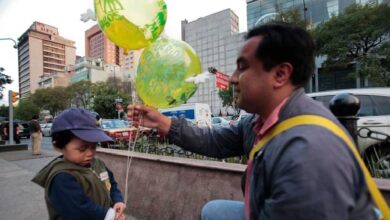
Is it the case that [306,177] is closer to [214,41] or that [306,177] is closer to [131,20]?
[131,20]

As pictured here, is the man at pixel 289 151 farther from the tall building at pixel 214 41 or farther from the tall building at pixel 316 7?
the tall building at pixel 316 7

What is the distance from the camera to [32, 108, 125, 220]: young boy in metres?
1.60

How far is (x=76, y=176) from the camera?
1673 mm

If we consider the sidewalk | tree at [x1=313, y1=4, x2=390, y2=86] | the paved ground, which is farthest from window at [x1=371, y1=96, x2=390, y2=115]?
tree at [x1=313, y1=4, x2=390, y2=86]

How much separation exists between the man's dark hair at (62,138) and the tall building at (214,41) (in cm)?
108

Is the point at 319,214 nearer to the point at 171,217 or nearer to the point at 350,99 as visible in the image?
the point at 350,99

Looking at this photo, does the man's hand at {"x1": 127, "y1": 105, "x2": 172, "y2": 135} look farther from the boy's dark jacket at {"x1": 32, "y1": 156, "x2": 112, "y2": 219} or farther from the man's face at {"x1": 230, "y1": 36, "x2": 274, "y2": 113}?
the man's face at {"x1": 230, "y1": 36, "x2": 274, "y2": 113}

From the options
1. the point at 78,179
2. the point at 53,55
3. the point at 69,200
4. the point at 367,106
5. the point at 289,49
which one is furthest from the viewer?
the point at 53,55

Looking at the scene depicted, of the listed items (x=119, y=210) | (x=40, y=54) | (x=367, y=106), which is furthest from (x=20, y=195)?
(x=40, y=54)

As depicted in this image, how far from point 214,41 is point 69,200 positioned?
38.9 meters

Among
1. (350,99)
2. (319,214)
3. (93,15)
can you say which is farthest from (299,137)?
(93,15)

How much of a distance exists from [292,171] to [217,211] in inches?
32.1

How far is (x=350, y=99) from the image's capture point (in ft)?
7.00

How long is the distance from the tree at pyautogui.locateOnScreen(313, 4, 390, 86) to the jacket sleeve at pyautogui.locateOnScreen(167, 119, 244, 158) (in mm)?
18636
